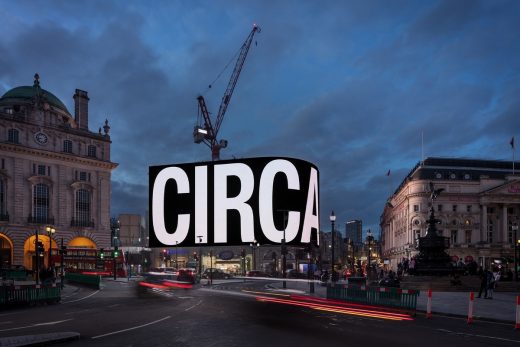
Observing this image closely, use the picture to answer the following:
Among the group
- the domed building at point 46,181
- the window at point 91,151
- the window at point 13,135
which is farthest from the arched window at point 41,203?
the window at point 91,151

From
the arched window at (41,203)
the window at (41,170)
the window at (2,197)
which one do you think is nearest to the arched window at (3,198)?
the window at (2,197)

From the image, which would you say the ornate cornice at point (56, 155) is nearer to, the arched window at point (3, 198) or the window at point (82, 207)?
the window at point (82, 207)

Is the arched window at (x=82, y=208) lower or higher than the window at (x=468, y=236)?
higher

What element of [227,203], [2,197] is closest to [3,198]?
[2,197]

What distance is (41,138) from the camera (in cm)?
8275

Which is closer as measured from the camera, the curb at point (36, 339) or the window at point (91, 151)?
the curb at point (36, 339)

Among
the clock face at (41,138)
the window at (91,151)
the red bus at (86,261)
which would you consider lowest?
the red bus at (86,261)

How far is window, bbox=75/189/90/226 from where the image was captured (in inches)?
3457

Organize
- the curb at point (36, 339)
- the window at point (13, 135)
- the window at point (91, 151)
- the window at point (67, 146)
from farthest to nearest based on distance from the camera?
the window at point (91, 151), the window at point (67, 146), the window at point (13, 135), the curb at point (36, 339)

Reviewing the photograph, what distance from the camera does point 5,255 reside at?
255 ft

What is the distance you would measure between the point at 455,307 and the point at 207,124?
408 ft

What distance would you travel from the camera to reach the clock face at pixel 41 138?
8225cm

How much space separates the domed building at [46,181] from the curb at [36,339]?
65433 mm

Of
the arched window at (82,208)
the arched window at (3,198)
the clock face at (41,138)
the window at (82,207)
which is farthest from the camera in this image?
the window at (82,207)
